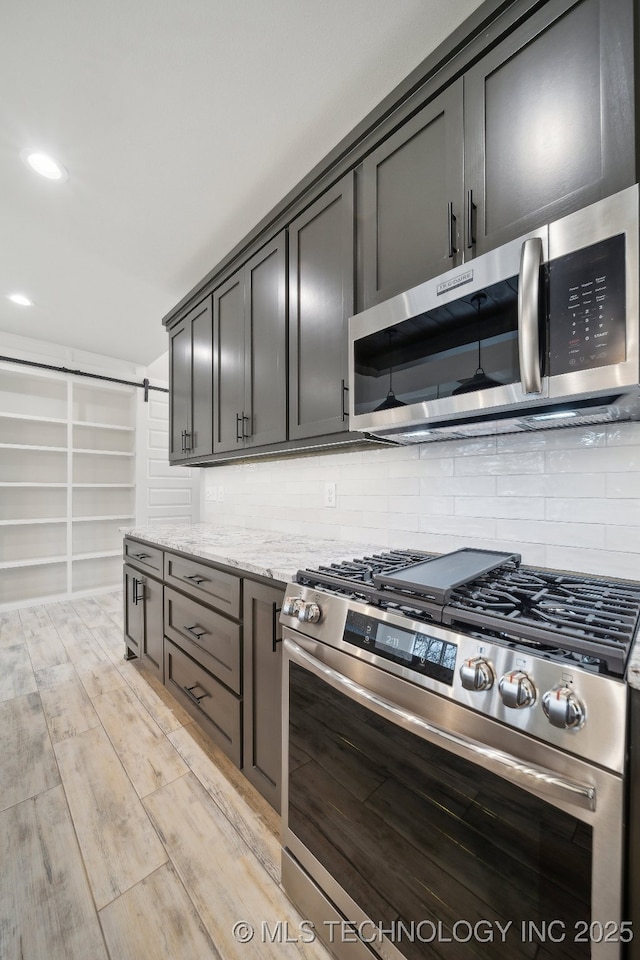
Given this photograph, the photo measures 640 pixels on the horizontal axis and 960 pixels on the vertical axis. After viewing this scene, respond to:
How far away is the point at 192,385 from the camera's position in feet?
8.68

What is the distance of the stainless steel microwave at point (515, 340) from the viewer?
2.77 feet

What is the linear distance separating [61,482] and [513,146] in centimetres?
477

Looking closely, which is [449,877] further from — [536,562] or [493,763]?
[536,562]

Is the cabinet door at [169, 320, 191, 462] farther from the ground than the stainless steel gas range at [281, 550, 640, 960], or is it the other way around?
the cabinet door at [169, 320, 191, 462]

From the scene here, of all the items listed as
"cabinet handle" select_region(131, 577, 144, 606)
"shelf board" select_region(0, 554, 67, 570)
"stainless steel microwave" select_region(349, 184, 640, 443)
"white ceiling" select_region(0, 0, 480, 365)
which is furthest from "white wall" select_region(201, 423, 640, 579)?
"shelf board" select_region(0, 554, 67, 570)

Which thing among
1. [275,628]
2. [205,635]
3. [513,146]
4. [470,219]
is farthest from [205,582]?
[513,146]

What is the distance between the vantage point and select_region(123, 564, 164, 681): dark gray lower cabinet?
220 centimetres

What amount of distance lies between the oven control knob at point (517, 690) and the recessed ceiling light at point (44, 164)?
103 inches

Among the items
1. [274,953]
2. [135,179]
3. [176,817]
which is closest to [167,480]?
[135,179]

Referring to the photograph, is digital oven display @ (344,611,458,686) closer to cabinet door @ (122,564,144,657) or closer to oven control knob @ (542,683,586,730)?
oven control knob @ (542,683,586,730)

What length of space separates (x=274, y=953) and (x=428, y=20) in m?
2.81

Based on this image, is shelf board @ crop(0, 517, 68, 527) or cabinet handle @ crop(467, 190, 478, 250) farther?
shelf board @ crop(0, 517, 68, 527)

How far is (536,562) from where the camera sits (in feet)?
4.30

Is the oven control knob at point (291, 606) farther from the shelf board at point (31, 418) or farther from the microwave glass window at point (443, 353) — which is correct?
the shelf board at point (31, 418)
